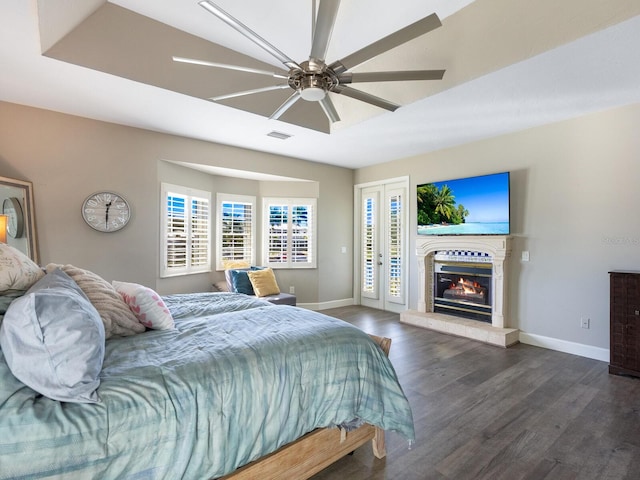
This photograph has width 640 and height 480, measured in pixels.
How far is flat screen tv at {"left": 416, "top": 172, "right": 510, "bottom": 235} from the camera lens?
166 inches

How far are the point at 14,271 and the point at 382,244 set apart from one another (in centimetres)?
532

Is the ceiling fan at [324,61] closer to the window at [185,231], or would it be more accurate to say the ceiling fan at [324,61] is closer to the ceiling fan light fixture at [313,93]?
the ceiling fan light fixture at [313,93]

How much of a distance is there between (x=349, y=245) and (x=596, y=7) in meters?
4.85

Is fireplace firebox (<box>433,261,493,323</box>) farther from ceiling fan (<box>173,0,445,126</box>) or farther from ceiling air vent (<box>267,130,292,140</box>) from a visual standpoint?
ceiling fan (<box>173,0,445,126</box>)

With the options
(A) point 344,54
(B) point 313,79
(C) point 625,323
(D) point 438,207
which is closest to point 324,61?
(B) point 313,79

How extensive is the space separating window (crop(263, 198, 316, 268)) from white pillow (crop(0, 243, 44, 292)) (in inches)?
169

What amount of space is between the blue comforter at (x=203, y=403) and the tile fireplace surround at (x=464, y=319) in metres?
2.88

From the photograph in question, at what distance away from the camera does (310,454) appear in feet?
5.51

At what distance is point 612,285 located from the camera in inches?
128

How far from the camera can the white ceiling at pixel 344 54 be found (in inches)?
92.0

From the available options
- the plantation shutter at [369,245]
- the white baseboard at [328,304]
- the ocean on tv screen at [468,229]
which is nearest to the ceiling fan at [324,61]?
the ocean on tv screen at [468,229]

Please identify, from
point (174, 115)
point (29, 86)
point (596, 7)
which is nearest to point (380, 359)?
point (596, 7)

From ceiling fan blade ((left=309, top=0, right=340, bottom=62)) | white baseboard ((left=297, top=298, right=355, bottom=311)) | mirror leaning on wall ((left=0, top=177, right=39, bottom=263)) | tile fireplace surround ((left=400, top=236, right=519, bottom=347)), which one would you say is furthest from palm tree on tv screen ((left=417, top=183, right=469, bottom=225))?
mirror leaning on wall ((left=0, top=177, right=39, bottom=263))

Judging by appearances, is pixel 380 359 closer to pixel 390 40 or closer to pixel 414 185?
pixel 390 40
